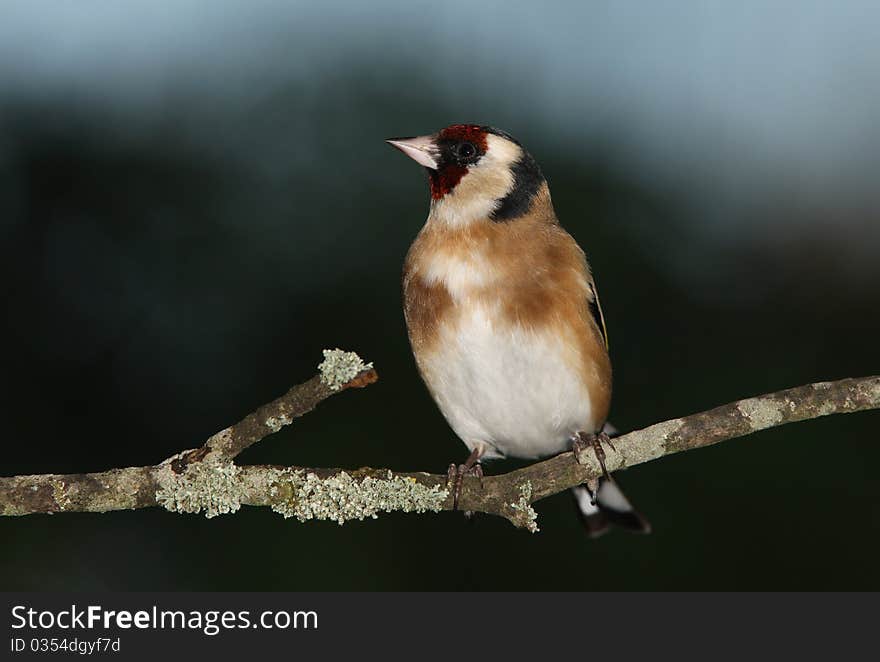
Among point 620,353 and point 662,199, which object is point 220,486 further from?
point 662,199

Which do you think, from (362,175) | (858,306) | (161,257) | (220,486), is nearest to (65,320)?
Answer: (161,257)

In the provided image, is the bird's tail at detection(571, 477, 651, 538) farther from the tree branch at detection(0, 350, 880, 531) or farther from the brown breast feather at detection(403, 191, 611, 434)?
the tree branch at detection(0, 350, 880, 531)

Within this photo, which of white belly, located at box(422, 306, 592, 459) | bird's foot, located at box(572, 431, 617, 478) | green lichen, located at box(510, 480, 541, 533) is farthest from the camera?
white belly, located at box(422, 306, 592, 459)

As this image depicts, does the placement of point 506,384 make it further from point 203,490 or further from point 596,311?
point 203,490

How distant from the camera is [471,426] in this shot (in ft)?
13.8

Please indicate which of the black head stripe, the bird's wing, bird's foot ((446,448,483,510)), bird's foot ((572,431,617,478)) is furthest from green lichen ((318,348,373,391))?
the bird's wing

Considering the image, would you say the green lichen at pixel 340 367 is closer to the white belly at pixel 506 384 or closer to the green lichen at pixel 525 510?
the green lichen at pixel 525 510

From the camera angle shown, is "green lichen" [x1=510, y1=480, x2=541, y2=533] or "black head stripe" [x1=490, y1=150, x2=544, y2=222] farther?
"black head stripe" [x1=490, y1=150, x2=544, y2=222]

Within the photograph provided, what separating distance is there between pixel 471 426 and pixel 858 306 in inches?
105

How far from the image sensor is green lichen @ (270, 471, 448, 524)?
124 inches

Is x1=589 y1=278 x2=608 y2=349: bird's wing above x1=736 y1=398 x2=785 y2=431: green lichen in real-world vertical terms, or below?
above

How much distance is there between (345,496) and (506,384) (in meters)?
0.92

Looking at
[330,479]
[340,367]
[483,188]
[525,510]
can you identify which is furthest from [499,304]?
[340,367]

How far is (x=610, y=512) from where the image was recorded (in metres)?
4.75
